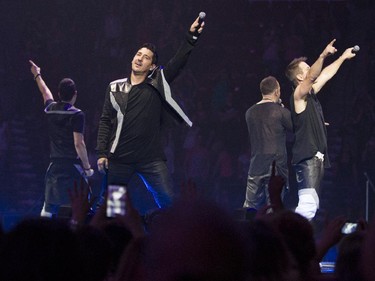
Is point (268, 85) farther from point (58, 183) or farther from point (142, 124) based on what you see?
point (58, 183)

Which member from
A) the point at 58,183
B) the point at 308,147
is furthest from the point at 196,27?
the point at 58,183

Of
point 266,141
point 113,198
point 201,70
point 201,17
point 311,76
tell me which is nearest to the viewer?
point 113,198

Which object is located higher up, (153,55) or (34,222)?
(153,55)

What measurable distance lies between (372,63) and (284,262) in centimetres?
1019

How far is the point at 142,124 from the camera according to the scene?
22.3 ft

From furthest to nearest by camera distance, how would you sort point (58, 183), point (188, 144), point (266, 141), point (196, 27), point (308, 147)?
point (188, 144) → point (58, 183) → point (266, 141) → point (308, 147) → point (196, 27)

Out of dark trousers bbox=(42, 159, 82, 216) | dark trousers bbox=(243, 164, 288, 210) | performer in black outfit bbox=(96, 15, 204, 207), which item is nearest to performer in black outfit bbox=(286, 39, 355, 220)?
dark trousers bbox=(243, 164, 288, 210)

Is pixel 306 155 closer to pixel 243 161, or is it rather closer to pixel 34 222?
pixel 243 161

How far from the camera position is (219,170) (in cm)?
1157

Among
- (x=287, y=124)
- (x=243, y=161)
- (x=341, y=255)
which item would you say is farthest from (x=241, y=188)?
(x=341, y=255)

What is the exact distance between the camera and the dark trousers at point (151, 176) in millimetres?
6672

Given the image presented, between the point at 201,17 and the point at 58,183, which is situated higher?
the point at 201,17

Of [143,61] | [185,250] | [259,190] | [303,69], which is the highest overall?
[143,61]

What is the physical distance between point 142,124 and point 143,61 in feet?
1.98
